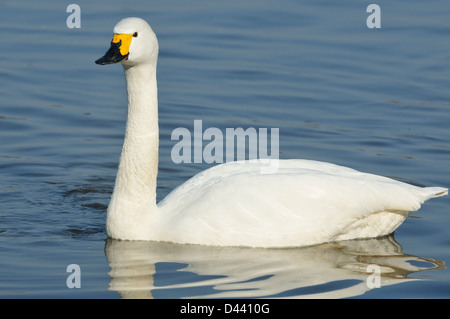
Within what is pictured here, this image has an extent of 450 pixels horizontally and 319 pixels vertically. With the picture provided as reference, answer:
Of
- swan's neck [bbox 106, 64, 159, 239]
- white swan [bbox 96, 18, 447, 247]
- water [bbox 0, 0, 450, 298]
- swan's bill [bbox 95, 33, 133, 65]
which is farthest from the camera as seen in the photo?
swan's neck [bbox 106, 64, 159, 239]

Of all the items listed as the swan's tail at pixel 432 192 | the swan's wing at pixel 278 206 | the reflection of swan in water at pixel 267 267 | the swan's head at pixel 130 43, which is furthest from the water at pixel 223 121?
the swan's head at pixel 130 43

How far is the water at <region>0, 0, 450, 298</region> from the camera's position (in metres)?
8.23

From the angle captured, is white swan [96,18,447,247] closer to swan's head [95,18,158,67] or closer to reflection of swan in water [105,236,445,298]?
swan's head [95,18,158,67]

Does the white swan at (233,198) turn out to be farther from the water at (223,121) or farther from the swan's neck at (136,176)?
the water at (223,121)

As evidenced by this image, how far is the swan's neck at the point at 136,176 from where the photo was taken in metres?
8.97

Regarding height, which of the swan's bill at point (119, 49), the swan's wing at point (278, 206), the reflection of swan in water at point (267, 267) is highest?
the swan's bill at point (119, 49)

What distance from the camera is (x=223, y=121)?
13.0m

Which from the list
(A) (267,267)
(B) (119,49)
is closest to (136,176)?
(B) (119,49)

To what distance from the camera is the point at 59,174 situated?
440 inches

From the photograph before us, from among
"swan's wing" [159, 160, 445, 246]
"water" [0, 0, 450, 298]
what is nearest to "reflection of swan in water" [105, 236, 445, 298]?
"water" [0, 0, 450, 298]

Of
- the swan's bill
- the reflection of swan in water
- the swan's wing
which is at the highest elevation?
the swan's bill

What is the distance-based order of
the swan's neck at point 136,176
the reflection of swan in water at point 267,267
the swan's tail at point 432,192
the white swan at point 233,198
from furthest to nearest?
the swan's tail at point 432,192, the swan's neck at point 136,176, the white swan at point 233,198, the reflection of swan in water at point 267,267

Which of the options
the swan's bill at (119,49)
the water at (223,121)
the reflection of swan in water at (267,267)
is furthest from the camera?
the swan's bill at (119,49)

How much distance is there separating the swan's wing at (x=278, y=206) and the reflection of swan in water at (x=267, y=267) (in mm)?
143
